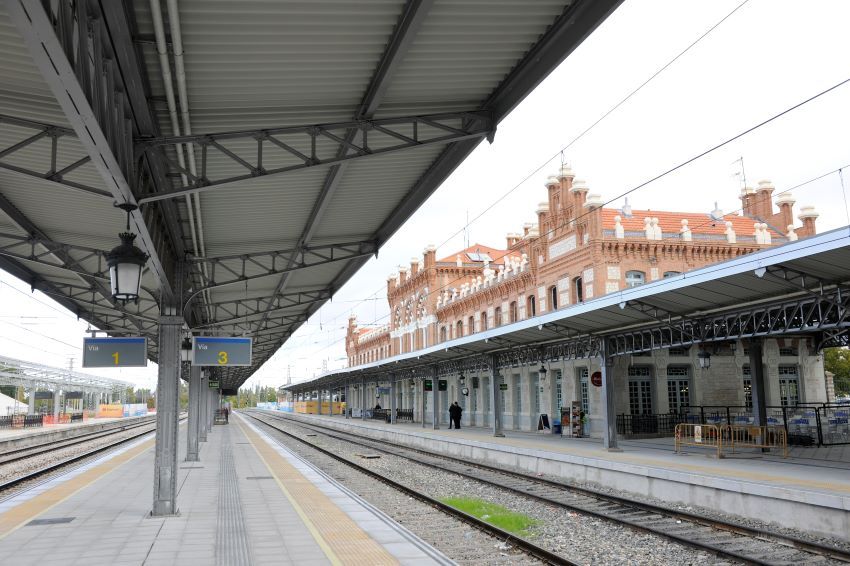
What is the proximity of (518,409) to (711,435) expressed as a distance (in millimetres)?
15902

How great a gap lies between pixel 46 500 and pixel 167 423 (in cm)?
365

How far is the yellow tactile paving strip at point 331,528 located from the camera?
7383 millimetres

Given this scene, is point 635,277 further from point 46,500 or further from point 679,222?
point 46,500

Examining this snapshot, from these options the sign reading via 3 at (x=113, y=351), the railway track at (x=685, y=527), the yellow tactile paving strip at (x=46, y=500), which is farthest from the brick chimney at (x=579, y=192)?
the sign reading via 3 at (x=113, y=351)

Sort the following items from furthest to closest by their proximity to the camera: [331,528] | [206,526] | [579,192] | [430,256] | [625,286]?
1. [430,256]
2. [579,192]
3. [625,286]
4. [206,526]
5. [331,528]

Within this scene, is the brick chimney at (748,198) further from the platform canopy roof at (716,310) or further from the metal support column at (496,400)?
the metal support column at (496,400)

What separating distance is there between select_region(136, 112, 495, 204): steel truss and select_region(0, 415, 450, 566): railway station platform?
4087mm

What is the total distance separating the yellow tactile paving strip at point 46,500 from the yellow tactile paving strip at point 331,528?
3.87 m

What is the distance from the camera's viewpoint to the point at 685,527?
35.1ft

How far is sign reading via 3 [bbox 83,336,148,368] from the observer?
12914mm

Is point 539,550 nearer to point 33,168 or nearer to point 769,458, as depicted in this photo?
point 33,168

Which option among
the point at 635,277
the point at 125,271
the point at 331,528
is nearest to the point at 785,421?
the point at 635,277

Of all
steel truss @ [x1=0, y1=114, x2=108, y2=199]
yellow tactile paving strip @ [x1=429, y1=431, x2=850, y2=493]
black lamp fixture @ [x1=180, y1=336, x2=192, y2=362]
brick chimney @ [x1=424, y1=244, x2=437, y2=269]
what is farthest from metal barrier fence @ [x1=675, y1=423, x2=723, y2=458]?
brick chimney @ [x1=424, y1=244, x2=437, y2=269]

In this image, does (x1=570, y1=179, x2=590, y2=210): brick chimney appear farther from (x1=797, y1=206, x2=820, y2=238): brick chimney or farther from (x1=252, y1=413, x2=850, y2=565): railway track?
(x1=252, y1=413, x2=850, y2=565): railway track
